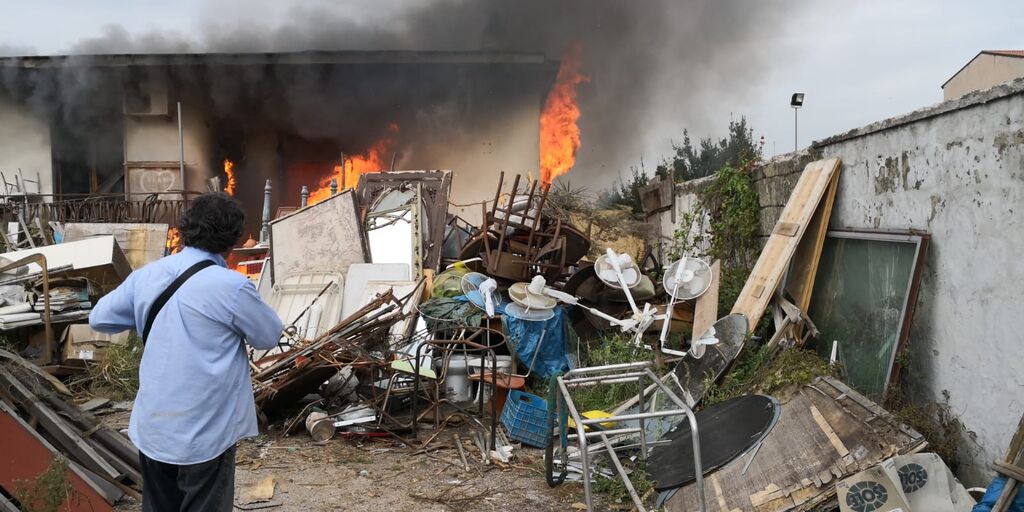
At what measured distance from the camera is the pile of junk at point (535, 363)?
381cm

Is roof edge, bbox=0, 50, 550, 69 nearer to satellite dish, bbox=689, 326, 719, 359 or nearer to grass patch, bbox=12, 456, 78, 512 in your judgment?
satellite dish, bbox=689, 326, 719, 359

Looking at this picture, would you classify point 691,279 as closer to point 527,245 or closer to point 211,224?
point 527,245

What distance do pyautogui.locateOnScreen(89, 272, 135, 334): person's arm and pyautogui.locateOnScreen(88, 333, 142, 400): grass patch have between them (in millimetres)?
5196

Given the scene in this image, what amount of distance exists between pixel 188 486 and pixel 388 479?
8.27 ft

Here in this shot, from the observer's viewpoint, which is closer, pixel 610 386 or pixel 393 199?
pixel 610 386

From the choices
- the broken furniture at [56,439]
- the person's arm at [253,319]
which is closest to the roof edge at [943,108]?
the person's arm at [253,319]

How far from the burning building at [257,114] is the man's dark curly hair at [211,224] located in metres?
12.3

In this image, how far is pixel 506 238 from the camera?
842 cm

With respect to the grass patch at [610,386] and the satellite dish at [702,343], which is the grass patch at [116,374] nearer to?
the grass patch at [610,386]

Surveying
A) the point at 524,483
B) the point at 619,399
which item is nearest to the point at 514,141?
the point at 619,399

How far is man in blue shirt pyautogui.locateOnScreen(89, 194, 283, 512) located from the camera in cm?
253

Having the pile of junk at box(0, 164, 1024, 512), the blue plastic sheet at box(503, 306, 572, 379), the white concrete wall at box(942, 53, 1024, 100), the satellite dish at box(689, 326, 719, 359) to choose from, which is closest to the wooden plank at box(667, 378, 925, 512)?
the pile of junk at box(0, 164, 1024, 512)

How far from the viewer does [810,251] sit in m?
5.67

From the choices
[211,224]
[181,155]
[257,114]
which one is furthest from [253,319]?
[257,114]
